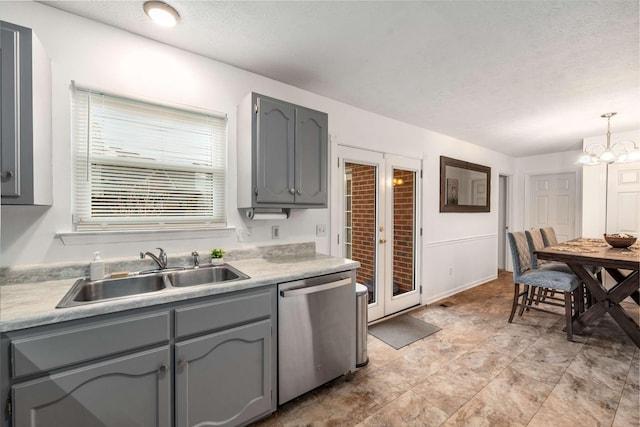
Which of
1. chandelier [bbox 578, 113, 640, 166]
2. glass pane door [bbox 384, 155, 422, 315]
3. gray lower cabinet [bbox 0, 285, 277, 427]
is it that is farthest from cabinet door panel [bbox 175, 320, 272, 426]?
chandelier [bbox 578, 113, 640, 166]

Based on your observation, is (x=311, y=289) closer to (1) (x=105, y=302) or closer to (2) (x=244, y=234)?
(2) (x=244, y=234)

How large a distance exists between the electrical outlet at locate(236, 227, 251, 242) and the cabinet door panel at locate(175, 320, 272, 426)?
79cm

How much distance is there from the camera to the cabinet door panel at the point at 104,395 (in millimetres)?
1105

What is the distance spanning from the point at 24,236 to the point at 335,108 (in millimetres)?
2524

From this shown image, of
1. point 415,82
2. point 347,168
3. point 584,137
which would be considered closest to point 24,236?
point 347,168

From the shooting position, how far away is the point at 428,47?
1.94 m

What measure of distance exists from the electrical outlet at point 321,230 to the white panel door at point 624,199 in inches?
172

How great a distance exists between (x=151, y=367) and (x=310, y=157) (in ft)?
5.49

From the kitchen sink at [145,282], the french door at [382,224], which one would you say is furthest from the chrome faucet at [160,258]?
the french door at [382,224]

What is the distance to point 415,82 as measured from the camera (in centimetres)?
246

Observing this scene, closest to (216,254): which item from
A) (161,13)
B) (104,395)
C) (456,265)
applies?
(104,395)

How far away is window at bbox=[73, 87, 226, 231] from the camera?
67.8 inches

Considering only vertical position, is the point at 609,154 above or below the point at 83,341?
above

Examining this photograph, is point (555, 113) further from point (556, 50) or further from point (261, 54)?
point (261, 54)
